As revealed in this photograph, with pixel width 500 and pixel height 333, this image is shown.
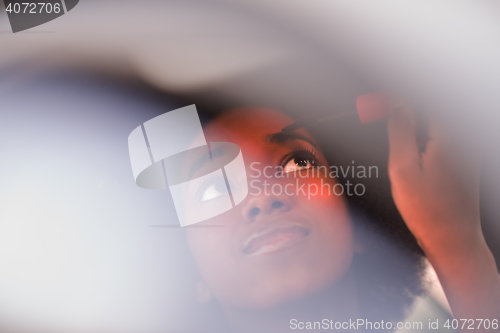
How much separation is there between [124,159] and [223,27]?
0.26 meters

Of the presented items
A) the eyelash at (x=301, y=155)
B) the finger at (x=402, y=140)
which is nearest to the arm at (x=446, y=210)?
the finger at (x=402, y=140)

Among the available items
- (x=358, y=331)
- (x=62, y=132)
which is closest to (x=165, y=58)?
(x=62, y=132)

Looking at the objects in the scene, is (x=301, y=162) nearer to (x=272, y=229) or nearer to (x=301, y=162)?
(x=301, y=162)

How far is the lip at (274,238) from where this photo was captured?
49 cm

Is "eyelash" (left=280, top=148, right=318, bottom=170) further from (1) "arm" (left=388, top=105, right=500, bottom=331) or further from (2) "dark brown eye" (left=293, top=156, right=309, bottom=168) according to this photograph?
(1) "arm" (left=388, top=105, right=500, bottom=331)

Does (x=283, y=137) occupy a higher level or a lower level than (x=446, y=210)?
higher

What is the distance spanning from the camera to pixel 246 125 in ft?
1.69

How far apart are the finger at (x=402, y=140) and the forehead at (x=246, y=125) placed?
0.15 meters

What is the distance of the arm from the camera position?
1.57 ft

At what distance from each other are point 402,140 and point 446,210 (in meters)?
0.12

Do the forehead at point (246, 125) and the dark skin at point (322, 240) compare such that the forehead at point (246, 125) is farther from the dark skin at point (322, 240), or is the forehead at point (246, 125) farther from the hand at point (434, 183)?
the hand at point (434, 183)

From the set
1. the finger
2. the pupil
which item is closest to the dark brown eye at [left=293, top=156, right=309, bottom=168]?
the pupil

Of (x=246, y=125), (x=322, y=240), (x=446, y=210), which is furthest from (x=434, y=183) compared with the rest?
(x=246, y=125)

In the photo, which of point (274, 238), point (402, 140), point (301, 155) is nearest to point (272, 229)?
point (274, 238)
